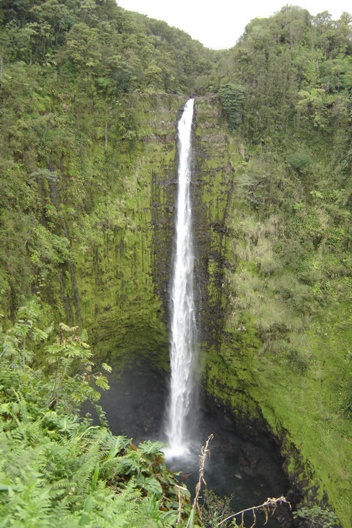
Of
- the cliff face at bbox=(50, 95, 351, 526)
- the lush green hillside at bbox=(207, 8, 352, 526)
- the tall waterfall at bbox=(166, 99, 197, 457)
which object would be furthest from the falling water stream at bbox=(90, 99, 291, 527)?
the lush green hillside at bbox=(207, 8, 352, 526)

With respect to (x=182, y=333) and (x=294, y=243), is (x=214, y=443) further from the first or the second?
(x=294, y=243)

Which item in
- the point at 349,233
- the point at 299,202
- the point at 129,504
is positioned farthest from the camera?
the point at 299,202

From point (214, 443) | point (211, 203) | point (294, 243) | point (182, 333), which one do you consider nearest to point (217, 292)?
point (182, 333)

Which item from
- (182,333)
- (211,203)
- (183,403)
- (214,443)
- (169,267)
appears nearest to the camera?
(214,443)

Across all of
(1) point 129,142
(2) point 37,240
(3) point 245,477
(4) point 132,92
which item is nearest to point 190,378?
(3) point 245,477

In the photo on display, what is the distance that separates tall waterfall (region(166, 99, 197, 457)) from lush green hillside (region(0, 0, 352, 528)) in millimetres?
575

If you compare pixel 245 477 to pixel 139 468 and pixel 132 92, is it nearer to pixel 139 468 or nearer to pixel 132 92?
pixel 139 468

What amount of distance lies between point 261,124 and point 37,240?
14.2 meters

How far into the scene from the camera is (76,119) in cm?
1789

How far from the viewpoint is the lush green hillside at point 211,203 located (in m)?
14.1

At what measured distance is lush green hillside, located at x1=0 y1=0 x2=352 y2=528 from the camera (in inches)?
556

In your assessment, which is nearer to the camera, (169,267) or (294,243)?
(294,243)

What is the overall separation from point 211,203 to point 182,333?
6.98 m

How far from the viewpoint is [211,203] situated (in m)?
19.4
